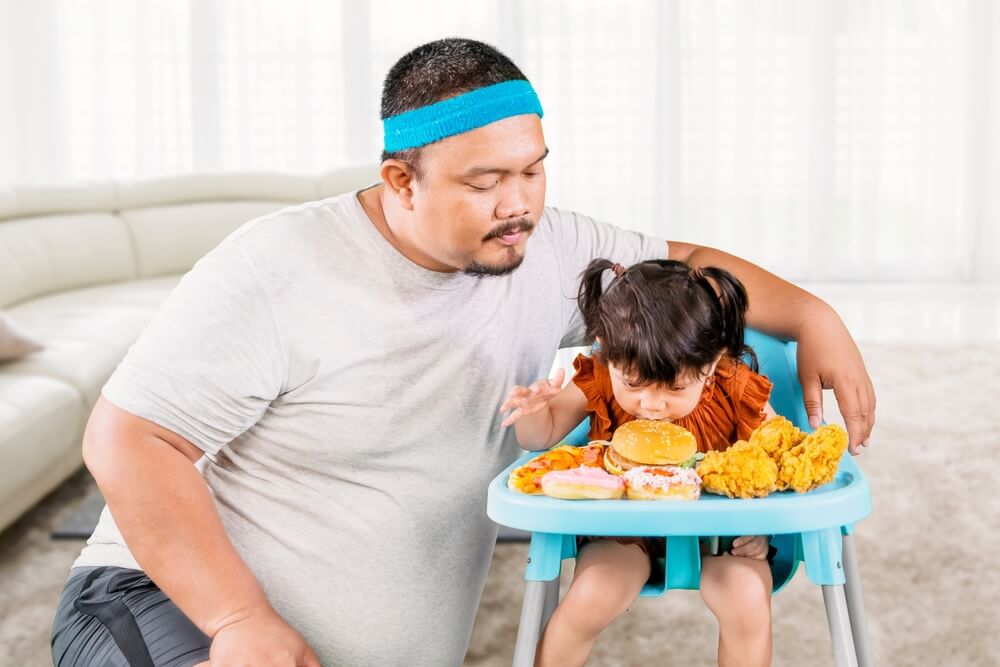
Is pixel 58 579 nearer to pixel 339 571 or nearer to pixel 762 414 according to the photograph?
pixel 339 571

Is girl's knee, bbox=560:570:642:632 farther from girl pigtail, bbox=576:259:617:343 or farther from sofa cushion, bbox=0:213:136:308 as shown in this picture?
sofa cushion, bbox=0:213:136:308

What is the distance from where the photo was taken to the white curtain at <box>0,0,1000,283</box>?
5660mm

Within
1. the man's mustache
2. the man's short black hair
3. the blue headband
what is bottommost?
the man's mustache

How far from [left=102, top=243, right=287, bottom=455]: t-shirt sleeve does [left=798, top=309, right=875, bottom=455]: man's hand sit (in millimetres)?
641

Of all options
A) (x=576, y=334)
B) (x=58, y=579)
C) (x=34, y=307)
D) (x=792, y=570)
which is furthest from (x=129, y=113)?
(x=792, y=570)

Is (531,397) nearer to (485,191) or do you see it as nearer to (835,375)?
(485,191)

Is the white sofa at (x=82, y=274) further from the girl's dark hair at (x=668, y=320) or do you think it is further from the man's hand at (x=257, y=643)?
the girl's dark hair at (x=668, y=320)

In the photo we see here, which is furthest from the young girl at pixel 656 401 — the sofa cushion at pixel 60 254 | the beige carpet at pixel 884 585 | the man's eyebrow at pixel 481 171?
the sofa cushion at pixel 60 254

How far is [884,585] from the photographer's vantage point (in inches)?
88.0

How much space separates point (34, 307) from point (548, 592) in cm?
260

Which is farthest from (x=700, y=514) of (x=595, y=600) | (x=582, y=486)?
(x=595, y=600)

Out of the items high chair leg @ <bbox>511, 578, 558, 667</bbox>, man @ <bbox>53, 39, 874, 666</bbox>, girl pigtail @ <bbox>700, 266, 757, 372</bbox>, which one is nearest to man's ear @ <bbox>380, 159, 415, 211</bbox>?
man @ <bbox>53, 39, 874, 666</bbox>

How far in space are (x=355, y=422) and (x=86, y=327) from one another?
2.05 m

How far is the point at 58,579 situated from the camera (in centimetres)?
235
